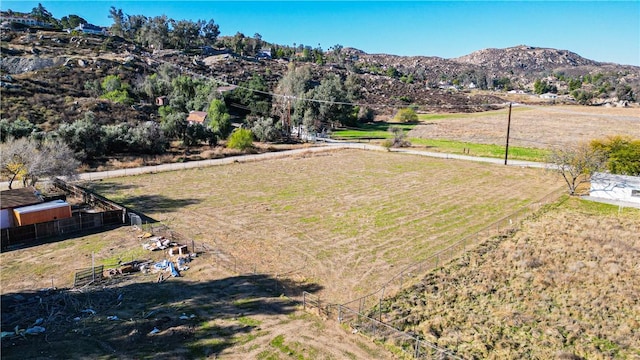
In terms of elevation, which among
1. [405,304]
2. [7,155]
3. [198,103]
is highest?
[198,103]

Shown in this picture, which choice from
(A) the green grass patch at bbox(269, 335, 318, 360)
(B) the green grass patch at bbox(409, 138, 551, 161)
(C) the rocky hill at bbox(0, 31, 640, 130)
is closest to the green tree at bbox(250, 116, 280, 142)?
(C) the rocky hill at bbox(0, 31, 640, 130)

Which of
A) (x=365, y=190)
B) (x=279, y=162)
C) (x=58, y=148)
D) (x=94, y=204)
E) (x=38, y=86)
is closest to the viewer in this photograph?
(x=94, y=204)

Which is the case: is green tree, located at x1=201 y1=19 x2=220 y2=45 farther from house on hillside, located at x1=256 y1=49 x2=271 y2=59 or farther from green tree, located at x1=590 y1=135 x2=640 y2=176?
green tree, located at x1=590 y1=135 x2=640 y2=176

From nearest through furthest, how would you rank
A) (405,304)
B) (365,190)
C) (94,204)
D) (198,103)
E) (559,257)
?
(405,304)
(559,257)
(94,204)
(365,190)
(198,103)

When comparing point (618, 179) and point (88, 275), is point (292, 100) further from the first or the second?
point (88, 275)

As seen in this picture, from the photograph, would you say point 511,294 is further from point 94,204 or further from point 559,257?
point 94,204

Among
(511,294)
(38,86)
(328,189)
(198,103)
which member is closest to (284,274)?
(511,294)
